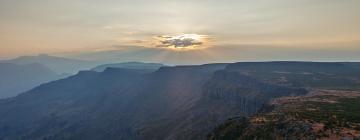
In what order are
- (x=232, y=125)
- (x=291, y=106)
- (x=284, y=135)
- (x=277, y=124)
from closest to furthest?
(x=284, y=135) < (x=277, y=124) < (x=232, y=125) < (x=291, y=106)

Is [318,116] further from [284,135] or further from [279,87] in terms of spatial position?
[279,87]

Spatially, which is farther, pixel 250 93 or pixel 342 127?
pixel 250 93

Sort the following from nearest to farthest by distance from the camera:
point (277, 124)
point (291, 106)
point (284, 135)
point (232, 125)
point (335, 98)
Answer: point (284, 135) → point (277, 124) → point (232, 125) → point (291, 106) → point (335, 98)

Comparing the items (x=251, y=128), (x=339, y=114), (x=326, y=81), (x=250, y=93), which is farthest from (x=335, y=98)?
(x=250, y=93)

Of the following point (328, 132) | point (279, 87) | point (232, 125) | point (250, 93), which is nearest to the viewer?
point (328, 132)

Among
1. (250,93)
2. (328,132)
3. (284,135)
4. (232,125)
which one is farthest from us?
(250,93)

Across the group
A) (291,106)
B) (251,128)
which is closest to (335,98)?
(291,106)

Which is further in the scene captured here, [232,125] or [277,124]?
[232,125]

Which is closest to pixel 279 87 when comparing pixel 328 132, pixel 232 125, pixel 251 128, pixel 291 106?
pixel 291 106

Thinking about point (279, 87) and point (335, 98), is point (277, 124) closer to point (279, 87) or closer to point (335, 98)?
point (335, 98)
